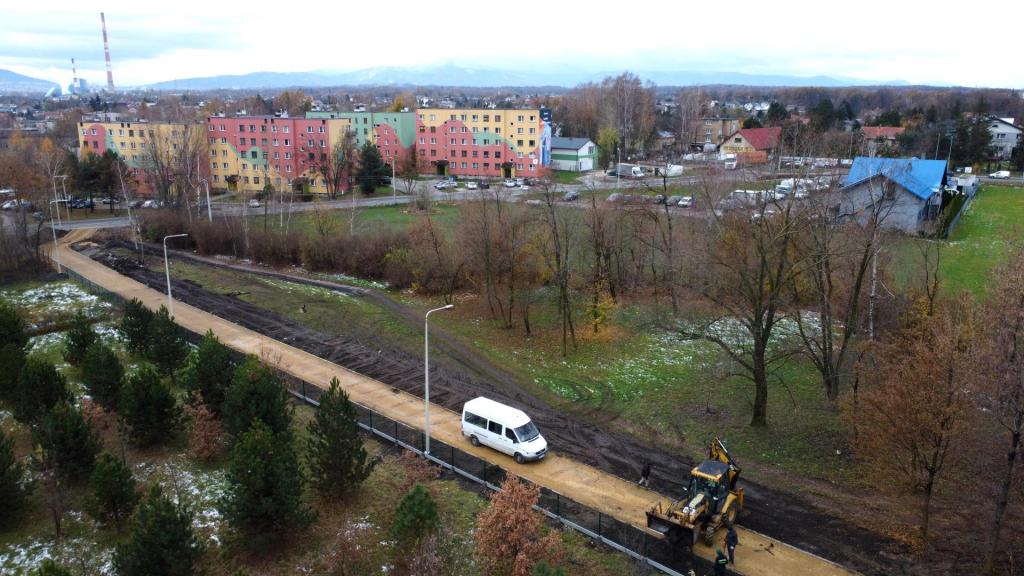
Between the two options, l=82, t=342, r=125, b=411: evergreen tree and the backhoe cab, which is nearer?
the backhoe cab

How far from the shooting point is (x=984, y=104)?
4370 inches

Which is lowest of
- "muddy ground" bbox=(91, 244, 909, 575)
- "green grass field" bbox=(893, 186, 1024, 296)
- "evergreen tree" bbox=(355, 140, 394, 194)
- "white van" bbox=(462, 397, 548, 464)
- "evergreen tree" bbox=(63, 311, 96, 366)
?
"muddy ground" bbox=(91, 244, 909, 575)

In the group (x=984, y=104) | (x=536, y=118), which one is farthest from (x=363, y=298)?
(x=984, y=104)

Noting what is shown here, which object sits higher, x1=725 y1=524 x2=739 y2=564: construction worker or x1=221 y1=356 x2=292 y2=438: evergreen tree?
Answer: x1=221 y1=356 x2=292 y2=438: evergreen tree

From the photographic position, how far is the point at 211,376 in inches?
986

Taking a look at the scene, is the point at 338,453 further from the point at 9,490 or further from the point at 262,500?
the point at 9,490

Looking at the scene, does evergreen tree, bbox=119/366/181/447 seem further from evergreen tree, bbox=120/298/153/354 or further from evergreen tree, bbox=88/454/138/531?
evergreen tree, bbox=120/298/153/354

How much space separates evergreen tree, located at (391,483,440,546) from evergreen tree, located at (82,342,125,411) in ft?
48.6

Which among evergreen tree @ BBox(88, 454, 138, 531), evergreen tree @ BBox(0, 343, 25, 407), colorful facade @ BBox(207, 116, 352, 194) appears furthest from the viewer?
colorful facade @ BBox(207, 116, 352, 194)

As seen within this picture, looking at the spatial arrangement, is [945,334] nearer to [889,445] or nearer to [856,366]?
[889,445]

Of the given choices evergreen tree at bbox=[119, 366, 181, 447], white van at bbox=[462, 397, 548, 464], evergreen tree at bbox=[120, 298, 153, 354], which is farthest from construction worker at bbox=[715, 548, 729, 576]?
evergreen tree at bbox=[120, 298, 153, 354]

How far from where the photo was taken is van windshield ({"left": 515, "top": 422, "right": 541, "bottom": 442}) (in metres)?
23.2

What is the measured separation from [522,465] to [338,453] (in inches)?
254

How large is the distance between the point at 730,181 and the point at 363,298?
82.0ft
